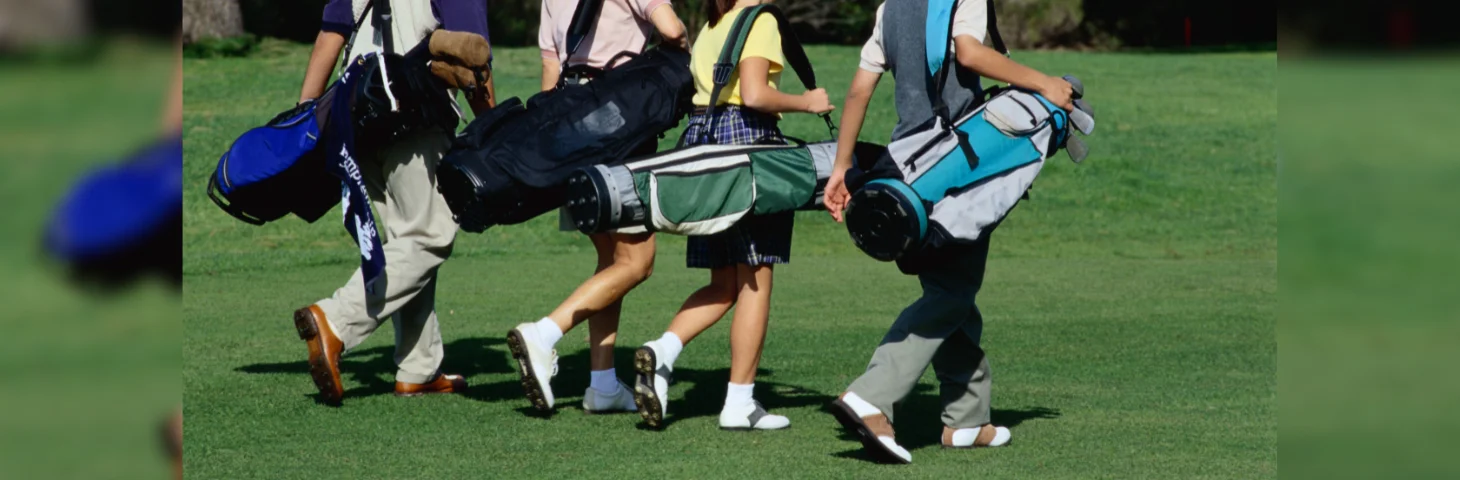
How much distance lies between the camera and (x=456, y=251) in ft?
40.5

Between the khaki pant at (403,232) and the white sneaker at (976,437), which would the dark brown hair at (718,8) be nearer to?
the khaki pant at (403,232)

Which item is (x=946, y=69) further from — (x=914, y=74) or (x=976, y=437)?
(x=976, y=437)

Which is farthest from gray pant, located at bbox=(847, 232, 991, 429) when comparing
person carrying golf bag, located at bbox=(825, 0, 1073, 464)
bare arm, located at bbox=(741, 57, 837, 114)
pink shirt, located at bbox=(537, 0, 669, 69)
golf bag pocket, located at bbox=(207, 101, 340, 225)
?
golf bag pocket, located at bbox=(207, 101, 340, 225)

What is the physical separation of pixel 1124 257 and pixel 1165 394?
685 cm

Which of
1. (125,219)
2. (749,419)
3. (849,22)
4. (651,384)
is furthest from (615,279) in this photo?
(849,22)

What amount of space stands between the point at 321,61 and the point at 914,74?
8.43 ft

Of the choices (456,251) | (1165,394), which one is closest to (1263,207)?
(456,251)

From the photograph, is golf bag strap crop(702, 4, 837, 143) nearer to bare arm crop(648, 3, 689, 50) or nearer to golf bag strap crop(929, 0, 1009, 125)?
bare arm crop(648, 3, 689, 50)

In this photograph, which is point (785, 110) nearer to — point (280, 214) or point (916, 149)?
point (916, 149)

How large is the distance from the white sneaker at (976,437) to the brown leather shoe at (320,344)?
7.24 ft

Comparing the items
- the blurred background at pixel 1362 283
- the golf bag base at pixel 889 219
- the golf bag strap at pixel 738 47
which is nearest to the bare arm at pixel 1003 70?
the golf bag base at pixel 889 219

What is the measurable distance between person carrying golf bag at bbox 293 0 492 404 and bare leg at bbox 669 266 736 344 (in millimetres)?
1011

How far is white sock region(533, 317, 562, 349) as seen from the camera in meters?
5.35

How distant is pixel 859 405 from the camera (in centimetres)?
487
